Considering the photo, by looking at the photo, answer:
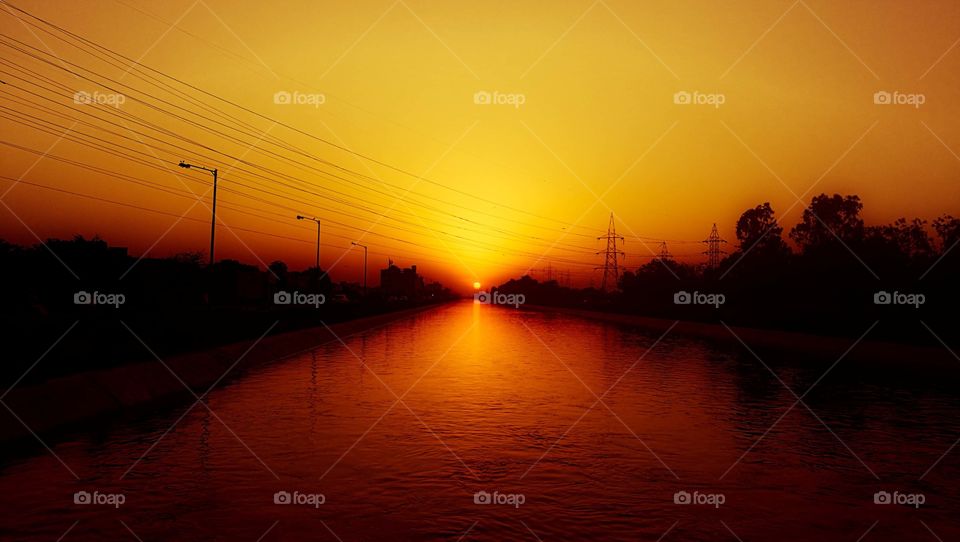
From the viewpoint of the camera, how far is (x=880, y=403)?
20953 millimetres

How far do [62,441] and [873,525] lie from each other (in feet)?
44.2

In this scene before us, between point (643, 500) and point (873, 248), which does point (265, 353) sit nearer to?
point (643, 500)

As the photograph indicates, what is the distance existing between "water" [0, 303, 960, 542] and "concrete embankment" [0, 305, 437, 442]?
133cm

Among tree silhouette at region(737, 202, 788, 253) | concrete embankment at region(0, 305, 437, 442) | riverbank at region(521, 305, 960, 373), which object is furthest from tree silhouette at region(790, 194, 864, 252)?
concrete embankment at region(0, 305, 437, 442)

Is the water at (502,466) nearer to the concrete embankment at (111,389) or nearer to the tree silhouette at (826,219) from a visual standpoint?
the concrete embankment at (111,389)

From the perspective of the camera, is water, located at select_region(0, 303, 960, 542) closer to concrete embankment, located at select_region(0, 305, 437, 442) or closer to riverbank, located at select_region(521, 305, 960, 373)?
concrete embankment, located at select_region(0, 305, 437, 442)

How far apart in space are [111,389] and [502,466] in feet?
39.3

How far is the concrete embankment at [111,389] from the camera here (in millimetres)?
14867

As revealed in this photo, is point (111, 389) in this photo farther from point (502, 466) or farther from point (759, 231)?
point (759, 231)

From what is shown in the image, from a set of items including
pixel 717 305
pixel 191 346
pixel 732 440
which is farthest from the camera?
pixel 717 305

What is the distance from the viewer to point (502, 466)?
11891mm

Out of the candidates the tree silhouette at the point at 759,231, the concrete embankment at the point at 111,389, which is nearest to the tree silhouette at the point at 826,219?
the tree silhouette at the point at 759,231

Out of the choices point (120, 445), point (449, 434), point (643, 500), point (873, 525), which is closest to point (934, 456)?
point (873, 525)

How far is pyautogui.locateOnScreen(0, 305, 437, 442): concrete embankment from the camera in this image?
14.9m
